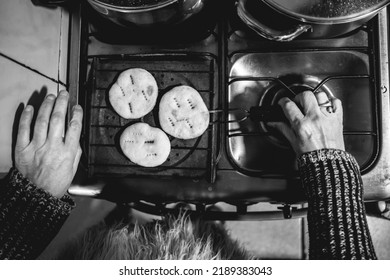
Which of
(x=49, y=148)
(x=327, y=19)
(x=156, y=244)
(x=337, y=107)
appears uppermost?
(x=327, y=19)

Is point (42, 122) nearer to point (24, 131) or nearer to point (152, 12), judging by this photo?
point (24, 131)

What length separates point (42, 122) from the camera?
71cm

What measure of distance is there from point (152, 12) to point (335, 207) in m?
0.54

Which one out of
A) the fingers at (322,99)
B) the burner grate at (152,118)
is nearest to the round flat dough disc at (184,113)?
the burner grate at (152,118)

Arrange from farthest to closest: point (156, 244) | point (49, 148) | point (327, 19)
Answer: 1. point (156, 244)
2. point (49, 148)
3. point (327, 19)

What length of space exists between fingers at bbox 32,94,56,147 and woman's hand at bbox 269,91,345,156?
524 millimetres

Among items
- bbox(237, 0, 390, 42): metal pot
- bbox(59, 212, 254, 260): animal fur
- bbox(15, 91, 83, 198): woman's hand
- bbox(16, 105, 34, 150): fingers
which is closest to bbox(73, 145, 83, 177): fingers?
bbox(15, 91, 83, 198): woman's hand

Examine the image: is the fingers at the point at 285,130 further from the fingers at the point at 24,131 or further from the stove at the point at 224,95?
the fingers at the point at 24,131

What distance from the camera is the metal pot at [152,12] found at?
626mm

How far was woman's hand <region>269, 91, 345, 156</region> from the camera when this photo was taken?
0.72 metres

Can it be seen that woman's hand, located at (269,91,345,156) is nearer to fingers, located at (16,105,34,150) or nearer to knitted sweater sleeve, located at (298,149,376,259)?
knitted sweater sleeve, located at (298,149,376,259)

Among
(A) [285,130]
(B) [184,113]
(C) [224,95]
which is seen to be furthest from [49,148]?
(A) [285,130]

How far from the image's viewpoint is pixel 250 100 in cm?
83

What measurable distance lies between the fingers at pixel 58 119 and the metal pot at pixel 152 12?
0.71 feet
